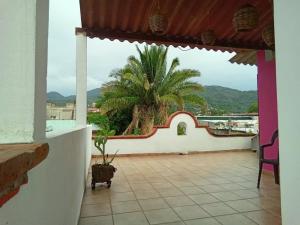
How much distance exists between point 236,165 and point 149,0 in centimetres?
467

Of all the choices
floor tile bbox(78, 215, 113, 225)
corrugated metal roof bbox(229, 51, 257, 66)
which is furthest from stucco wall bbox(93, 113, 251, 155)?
floor tile bbox(78, 215, 113, 225)

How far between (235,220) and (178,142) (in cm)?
574

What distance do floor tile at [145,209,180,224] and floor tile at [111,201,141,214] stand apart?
0.23 meters

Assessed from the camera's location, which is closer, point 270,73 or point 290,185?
point 290,185

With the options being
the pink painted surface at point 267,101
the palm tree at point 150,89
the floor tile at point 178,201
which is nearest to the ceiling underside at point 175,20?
the pink painted surface at point 267,101

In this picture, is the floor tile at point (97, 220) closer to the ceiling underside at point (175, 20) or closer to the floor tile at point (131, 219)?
the floor tile at point (131, 219)

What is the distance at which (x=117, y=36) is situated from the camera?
448 centimetres

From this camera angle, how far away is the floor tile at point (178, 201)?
344 centimetres

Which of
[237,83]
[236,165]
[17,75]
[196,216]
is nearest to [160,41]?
[196,216]

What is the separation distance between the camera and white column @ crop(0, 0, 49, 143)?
2.60 ft

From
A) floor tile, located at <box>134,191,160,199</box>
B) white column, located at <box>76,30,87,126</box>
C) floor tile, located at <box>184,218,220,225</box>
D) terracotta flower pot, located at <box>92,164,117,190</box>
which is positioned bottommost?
floor tile, located at <box>184,218,220,225</box>

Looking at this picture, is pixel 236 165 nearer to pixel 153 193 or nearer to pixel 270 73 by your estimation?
pixel 270 73

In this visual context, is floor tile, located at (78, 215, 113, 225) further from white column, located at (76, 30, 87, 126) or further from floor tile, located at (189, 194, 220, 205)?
white column, located at (76, 30, 87, 126)

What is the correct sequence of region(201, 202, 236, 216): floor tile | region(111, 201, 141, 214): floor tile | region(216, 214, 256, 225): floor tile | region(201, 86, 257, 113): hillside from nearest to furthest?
region(216, 214, 256, 225): floor tile < region(201, 202, 236, 216): floor tile < region(111, 201, 141, 214): floor tile < region(201, 86, 257, 113): hillside
